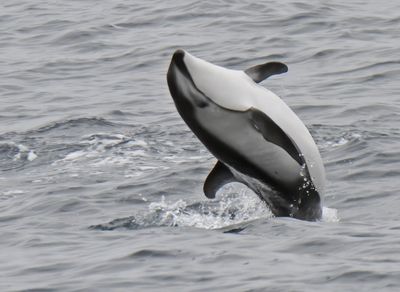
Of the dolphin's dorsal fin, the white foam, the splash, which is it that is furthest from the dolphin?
the splash

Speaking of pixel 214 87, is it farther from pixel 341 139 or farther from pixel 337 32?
pixel 337 32

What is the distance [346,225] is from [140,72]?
10950mm

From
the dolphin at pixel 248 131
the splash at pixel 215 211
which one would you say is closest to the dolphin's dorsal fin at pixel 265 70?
the dolphin at pixel 248 131

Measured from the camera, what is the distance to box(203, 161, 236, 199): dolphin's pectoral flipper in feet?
45.2

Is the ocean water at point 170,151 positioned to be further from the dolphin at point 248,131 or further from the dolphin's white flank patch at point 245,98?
the dolphin's white flank patch at point 245,98

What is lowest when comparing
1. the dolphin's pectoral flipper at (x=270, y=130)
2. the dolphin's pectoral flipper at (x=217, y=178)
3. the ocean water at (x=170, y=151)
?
the ocean water at (x=170, y=151)

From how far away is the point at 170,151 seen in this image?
18297mm

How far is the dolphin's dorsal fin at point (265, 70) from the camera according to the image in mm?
13656

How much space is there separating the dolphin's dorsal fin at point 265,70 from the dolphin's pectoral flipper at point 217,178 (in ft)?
2.90

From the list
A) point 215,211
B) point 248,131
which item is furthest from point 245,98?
point 215,211

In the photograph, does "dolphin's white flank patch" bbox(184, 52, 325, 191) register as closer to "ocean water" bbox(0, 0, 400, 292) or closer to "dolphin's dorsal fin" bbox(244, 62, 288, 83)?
"dolphin's dorsal fin" bbox(244, 62, 288, 83)

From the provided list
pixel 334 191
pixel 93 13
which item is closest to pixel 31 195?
pixel 334 191

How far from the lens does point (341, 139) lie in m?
18.1

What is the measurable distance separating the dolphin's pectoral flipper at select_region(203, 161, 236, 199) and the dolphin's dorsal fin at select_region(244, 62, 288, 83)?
88 cm
